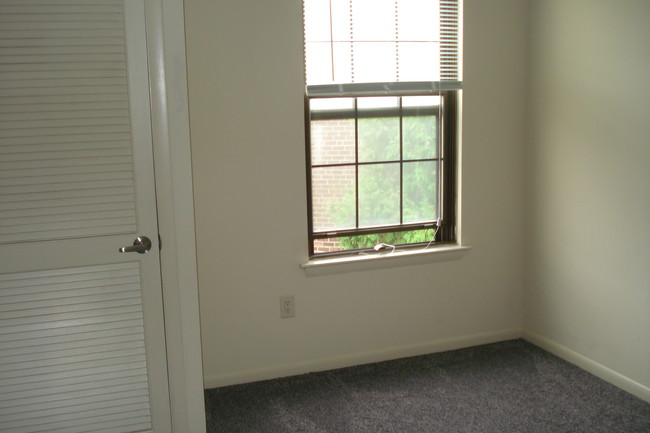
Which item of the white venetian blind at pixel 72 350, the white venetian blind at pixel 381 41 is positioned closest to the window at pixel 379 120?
the white venetian blind at pixel 381 41

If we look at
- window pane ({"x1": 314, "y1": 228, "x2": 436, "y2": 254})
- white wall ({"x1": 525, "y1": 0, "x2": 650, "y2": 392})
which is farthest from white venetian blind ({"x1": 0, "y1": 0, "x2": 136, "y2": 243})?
white wall ({"x1": 525, "y1": 0, "x2": 650, "y2": 392})

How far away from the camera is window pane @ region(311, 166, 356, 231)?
2.96m

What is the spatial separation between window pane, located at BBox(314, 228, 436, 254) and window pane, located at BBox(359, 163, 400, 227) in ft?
0.26

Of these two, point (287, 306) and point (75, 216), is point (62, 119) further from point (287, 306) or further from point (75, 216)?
point (287, 306)

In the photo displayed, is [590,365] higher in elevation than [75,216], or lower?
lower

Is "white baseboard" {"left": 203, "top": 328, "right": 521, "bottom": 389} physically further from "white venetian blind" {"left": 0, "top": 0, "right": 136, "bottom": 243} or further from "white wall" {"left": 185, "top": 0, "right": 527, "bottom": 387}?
"white venetian blind" {"left": 0, "top": 0, "right": 136, "bottom": 243}

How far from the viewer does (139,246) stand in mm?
2162

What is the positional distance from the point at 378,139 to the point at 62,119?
5.14 feet

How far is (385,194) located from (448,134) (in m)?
0.50

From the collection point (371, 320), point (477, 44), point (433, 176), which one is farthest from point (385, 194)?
point (477, 44)

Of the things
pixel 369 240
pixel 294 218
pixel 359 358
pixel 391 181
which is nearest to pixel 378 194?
pixel 391 181

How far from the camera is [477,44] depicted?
3.08 metres

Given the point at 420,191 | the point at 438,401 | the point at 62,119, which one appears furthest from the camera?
the point at 420,191

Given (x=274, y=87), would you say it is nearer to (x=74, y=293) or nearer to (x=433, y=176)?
(x=433, y=176)
